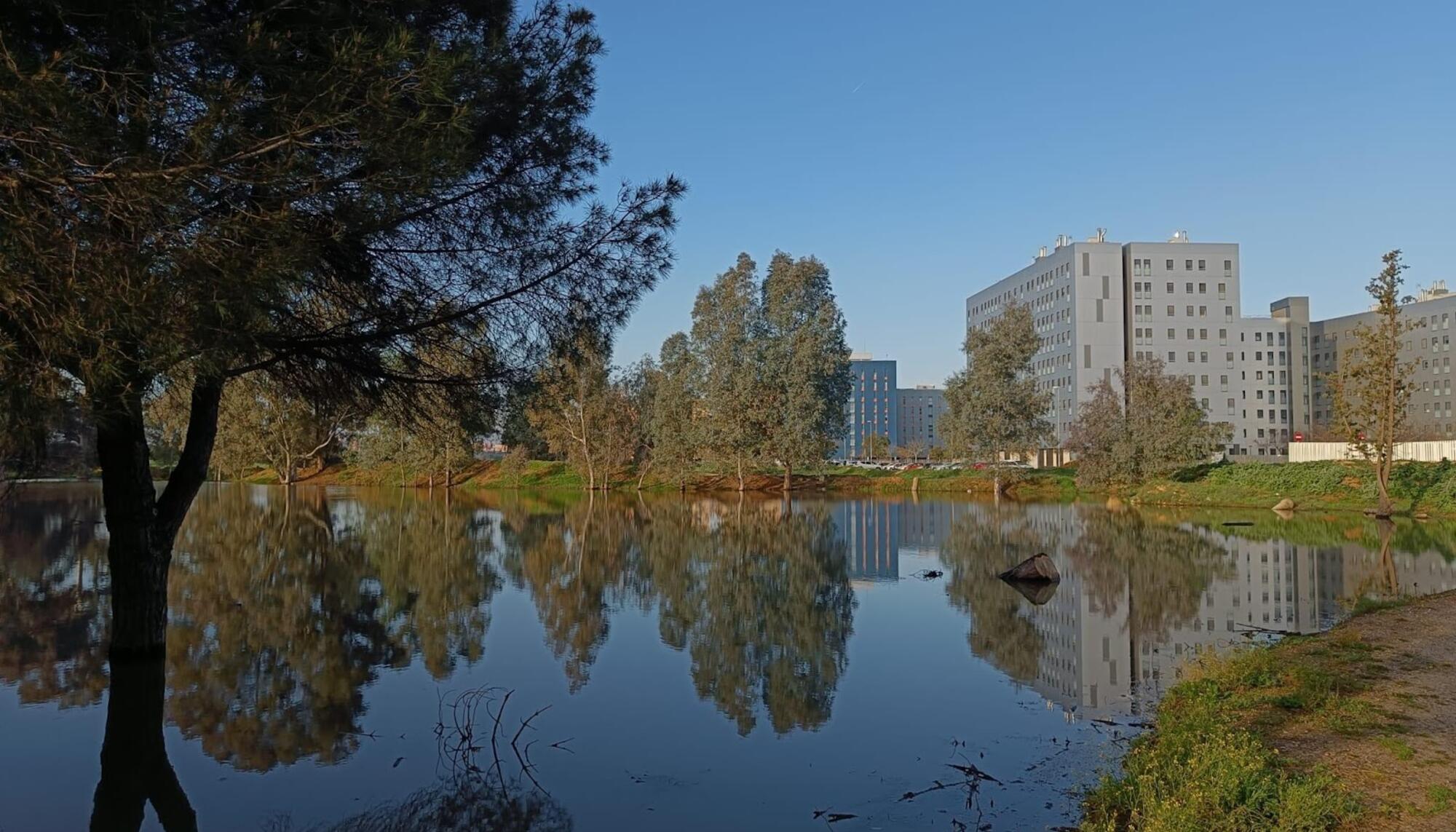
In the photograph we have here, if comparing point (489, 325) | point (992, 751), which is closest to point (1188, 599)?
point (992, 751)

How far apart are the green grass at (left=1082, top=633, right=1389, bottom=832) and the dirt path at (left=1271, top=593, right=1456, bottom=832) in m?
0.13

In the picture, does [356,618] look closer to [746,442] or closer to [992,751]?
[992,751]

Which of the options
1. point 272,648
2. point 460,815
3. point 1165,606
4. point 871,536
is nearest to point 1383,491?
point 871,536

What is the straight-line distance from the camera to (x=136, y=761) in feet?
28.9

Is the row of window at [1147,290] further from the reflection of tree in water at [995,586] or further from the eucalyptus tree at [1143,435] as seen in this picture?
the reflection of tree in water at [995,586]

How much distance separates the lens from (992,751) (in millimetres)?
9227

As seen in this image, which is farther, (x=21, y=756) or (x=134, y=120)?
(x=21, y=756)

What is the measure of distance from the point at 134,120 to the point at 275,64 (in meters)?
1.26

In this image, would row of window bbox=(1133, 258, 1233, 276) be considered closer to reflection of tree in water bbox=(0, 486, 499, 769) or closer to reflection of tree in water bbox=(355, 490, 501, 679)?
reflection of tree in water bbox=(355, 490, 501, 679)

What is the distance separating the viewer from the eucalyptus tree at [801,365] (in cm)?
5772

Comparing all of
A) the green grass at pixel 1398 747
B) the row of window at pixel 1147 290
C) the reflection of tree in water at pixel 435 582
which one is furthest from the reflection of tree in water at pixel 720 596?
the row of window at pixel 1147 290

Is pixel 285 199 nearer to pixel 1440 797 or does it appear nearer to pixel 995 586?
pixel 1440 797

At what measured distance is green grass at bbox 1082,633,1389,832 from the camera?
5.88m

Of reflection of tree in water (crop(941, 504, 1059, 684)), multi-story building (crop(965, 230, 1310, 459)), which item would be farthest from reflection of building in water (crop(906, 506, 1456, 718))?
multi-story building (crop(965, 230, 1310, 459))
